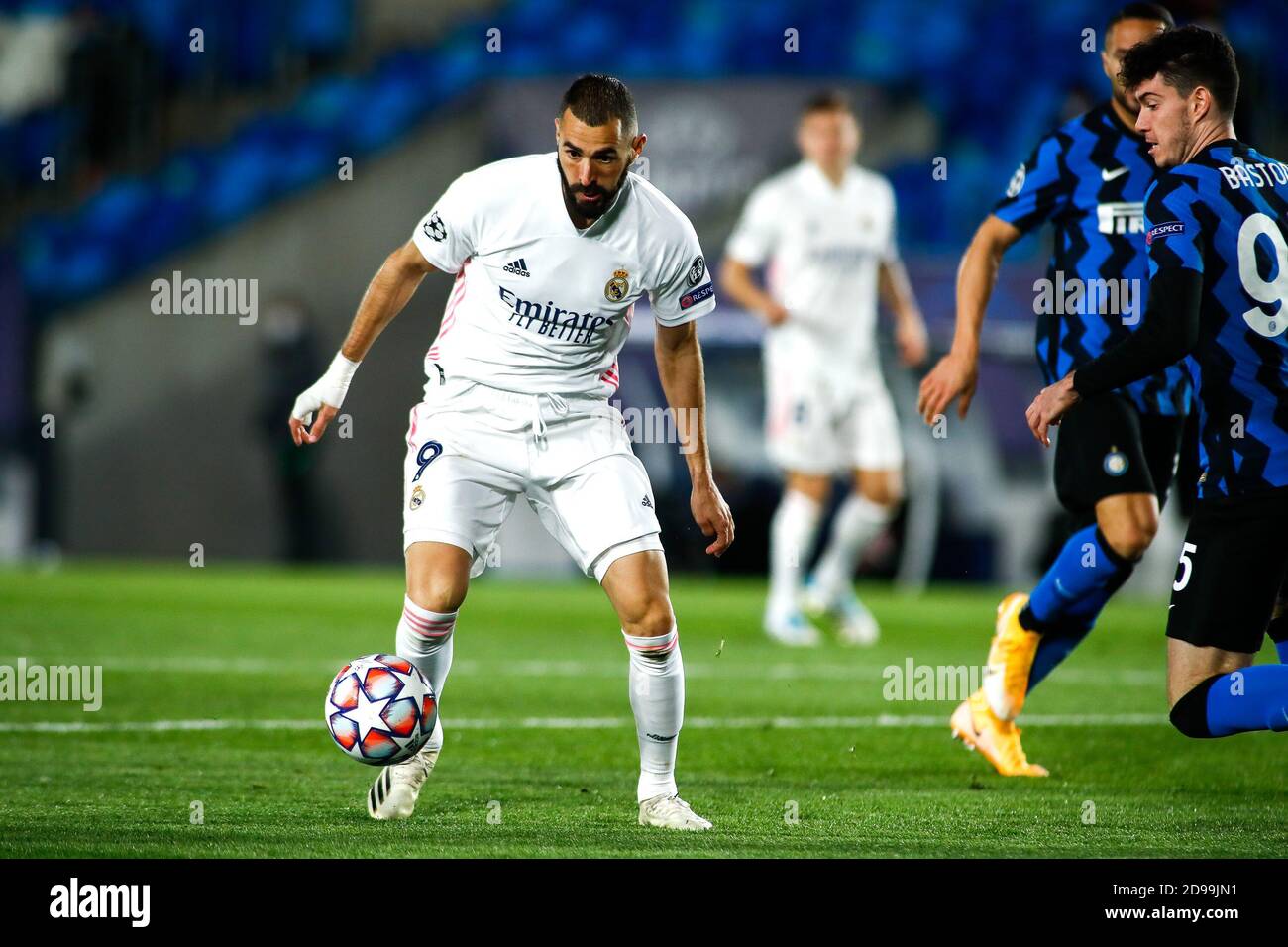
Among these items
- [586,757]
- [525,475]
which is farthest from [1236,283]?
[586,757]

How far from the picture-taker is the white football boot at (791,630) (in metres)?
9.65

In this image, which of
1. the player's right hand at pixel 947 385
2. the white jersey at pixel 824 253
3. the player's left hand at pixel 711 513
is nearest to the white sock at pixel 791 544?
the white jersey at pixel 824 253

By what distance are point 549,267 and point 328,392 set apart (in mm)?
735

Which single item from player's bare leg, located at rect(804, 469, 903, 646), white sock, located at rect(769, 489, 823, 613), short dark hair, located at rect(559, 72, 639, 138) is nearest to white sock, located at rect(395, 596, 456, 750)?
short dark hair, located at rect(559, 72, 639, 138)

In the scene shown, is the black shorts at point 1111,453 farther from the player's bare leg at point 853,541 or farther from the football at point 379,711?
the player's bare leg at point 853,541

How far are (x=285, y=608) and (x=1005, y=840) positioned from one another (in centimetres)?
732

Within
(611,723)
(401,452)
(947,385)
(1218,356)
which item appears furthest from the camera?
(401,452)

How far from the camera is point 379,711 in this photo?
4516 millimetres

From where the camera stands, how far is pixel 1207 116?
14.5 ft

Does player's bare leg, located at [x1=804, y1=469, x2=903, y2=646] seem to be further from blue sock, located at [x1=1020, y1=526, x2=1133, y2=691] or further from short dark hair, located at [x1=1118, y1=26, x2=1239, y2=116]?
short dark hair, located at [x1=1118, y1=26, x2=1239, y2=116]

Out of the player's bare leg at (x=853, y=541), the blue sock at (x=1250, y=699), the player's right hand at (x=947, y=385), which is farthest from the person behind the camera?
the player's bare leg at (x=853, y=541)

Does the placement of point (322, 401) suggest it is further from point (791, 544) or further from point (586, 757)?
point (791, 544)

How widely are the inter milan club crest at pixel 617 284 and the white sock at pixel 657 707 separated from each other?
0.93 m

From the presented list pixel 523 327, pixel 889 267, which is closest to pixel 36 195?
pixel 889 267
